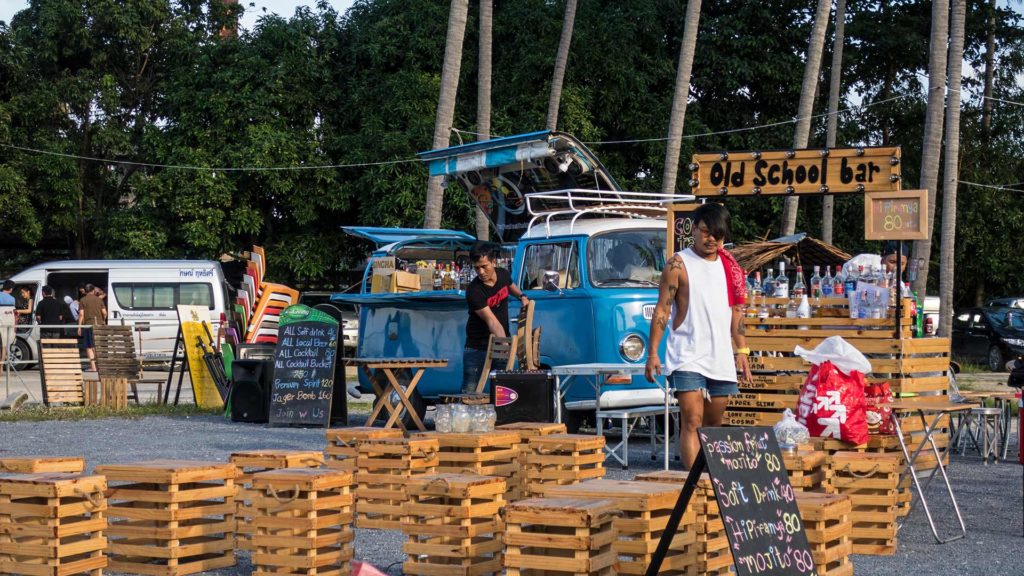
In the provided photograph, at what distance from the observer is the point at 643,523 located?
19.4 feet

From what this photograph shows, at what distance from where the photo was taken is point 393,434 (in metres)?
8.58

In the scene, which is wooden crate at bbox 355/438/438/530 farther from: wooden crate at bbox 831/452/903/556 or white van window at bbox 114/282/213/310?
white van window at bbox 114/282/213/310

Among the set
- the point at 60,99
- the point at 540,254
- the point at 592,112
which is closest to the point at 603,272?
the point at 540,254

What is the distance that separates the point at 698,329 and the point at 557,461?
4.54 feet

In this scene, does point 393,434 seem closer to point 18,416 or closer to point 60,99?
point 18,416

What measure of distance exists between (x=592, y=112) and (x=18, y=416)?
740 inches

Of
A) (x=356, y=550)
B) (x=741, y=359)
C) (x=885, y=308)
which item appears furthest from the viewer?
(x=885, y=308)

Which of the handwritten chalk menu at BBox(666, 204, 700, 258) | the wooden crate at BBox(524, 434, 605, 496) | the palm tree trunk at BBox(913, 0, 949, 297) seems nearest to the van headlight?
the handwritten chalk menu at BBox(666, 204, 700, 258)

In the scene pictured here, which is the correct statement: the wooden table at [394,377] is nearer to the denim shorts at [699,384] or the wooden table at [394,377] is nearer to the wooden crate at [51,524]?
the denim shorts at [699,384]

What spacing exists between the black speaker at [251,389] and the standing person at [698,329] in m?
8.97

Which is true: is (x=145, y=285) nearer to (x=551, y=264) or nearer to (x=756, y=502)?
(x=551, y=264)

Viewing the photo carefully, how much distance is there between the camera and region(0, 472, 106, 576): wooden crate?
6.22m

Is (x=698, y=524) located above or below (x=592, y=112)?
below

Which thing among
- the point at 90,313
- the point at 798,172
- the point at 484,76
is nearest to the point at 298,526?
the point at 798,172
